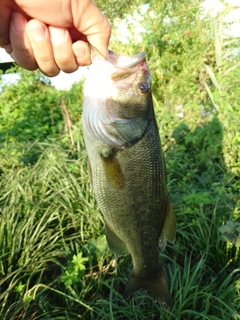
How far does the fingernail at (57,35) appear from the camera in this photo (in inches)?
51.1

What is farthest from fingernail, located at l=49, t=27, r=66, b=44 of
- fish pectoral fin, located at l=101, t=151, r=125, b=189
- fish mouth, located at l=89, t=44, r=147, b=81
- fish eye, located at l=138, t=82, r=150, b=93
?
fish pectoral fin, located at l=101, t=151, r=125, b=189

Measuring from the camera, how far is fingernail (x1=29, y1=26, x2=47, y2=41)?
1.27m

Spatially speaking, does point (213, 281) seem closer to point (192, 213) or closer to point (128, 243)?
point (192, 213)

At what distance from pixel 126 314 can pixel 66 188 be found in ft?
4.10

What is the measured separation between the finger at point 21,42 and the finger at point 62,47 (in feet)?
0.34

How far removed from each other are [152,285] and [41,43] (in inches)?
53.1

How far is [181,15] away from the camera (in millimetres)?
6164

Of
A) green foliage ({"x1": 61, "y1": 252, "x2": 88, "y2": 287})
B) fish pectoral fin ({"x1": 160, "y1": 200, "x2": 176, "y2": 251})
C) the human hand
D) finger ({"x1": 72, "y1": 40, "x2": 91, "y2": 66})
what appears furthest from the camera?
green foliage ({"x1": 61, "y1": 252, "x2": 88, "y2": 287})

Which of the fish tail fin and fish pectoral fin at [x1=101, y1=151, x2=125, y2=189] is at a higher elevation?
fish pectoral fin at [x1=101, y1=151, x2=125, y2=189]

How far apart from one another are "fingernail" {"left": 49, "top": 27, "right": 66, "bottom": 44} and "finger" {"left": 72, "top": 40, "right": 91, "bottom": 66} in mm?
71

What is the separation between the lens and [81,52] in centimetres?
139

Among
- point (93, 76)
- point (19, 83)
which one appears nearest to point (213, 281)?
point (93, 76)

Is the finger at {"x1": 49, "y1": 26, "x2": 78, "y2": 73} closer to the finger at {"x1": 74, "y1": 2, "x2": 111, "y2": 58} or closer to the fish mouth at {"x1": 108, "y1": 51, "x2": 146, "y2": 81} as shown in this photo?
the finger at {"x1": 74, "y1": 2, "x2": 111, "y2": 58}

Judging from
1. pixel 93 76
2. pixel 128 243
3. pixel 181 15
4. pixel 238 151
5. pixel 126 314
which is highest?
pixel 181 15
